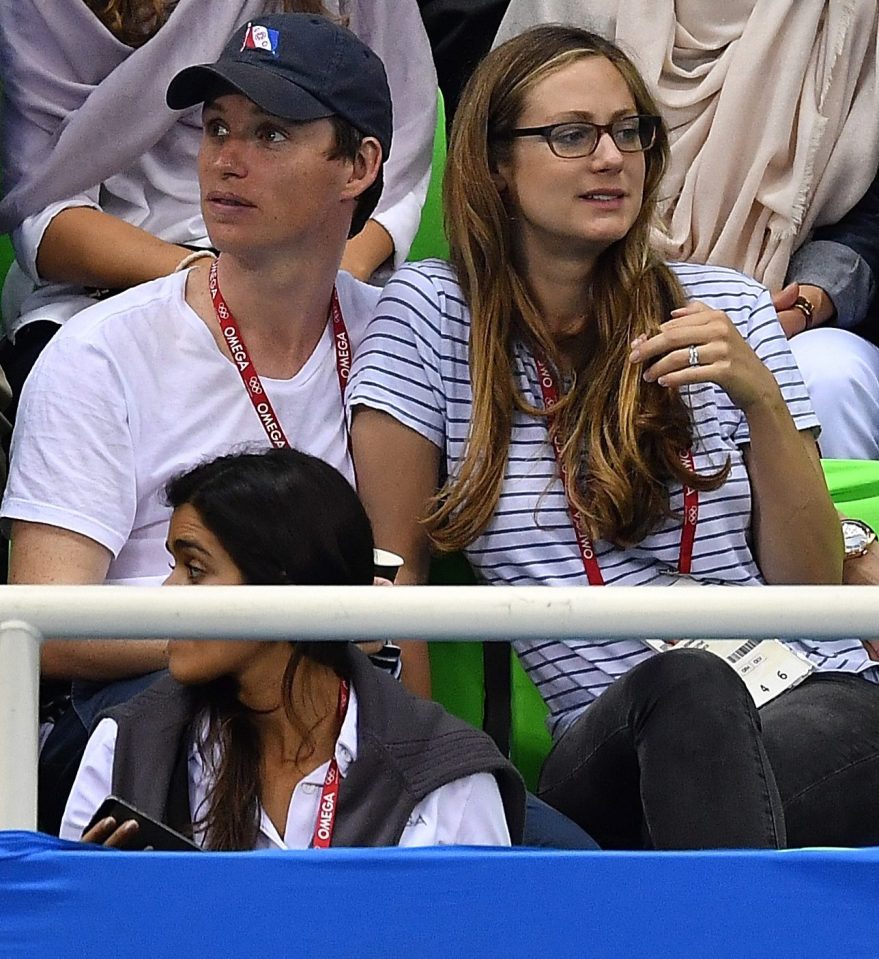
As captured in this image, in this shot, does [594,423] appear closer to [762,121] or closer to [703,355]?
[703,355]

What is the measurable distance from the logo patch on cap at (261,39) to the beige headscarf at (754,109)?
901 millimetres

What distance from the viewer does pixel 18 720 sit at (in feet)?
3.96

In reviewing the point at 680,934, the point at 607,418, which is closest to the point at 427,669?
the point at 607,418

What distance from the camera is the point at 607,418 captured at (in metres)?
2.10

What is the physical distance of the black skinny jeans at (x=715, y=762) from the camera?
168 centimetres

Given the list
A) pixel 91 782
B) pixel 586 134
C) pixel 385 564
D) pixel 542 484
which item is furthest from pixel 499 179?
pixel 91 782

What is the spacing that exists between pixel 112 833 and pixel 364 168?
106cm

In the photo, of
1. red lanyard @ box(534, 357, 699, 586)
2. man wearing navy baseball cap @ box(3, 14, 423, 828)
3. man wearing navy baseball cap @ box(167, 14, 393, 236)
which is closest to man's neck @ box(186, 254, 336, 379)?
man wearing navy baseball cap @ box(3, 14, 423, 828)

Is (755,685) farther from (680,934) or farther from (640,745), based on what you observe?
(680,934)

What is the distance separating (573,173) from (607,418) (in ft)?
0.96

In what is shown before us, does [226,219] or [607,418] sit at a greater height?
[226,219]

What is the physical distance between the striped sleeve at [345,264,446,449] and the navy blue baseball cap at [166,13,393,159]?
0.65 feet

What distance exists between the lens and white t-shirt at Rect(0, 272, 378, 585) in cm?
194

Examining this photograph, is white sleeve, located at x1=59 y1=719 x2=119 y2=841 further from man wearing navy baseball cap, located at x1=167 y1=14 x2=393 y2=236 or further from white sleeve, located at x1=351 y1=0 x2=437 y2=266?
white sleeve, located at x1=351 y1=0 x2=437 y2=266
